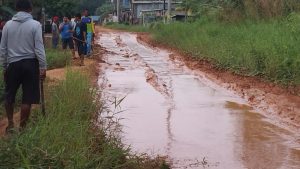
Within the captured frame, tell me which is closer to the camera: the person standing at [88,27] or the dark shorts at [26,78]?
the dark shorts at [26,78]

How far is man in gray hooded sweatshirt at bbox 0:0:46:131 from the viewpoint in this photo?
6445 millimetres

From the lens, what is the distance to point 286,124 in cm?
838

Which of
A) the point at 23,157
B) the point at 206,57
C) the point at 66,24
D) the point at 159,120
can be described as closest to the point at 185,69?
the point at 206,57

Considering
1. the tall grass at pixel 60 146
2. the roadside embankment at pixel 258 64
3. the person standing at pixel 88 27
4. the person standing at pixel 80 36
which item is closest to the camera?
the tall grass at pixel 60 146

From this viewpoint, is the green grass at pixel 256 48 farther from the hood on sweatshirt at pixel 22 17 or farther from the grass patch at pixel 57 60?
the hood on sweatshirt at pixel 22 17

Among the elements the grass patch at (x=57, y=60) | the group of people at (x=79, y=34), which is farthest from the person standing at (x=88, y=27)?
the grass patch at (x=57, y=60)

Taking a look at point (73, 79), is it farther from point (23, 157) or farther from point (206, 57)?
point (206, 57)

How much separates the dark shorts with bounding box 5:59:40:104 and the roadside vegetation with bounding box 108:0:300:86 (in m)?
6.45

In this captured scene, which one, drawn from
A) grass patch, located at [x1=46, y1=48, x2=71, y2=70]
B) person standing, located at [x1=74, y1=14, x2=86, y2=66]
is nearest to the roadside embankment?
person standing, located at [x1=74, y1=14, x2=86, y2=66]

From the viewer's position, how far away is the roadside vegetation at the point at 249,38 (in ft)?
39.9

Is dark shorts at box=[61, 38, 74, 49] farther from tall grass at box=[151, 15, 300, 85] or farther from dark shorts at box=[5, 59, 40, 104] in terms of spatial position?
dark shorts at box=[5, 59, 40, 104]

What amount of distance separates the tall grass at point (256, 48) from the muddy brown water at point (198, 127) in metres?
1.31

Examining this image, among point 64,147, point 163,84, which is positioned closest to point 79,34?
point 163,84

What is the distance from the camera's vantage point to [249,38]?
15.3m
